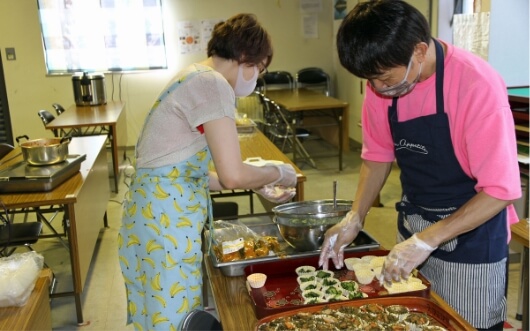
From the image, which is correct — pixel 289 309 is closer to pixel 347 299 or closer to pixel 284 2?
pixel 347 299

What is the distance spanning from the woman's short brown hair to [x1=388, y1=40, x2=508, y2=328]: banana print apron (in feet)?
1.48

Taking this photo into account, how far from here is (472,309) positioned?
1.39 m

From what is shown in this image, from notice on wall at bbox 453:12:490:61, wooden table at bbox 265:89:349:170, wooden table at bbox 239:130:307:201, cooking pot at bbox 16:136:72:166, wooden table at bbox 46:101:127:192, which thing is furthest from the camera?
wooden table at bbox 265:89:349:170

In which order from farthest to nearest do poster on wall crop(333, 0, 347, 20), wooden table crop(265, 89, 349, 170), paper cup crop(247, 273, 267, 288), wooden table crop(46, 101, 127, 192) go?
poster on wall crop(333, 0, 347, 20)
wooden table crop(265, 89, 349, 170)
wooden table crop(46, 101, 127, 192)
paper cup crop(247, 273, 267, 288)

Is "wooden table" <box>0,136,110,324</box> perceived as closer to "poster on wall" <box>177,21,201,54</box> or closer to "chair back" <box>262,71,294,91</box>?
"poster on wall" <box>177,21,201,54</box>

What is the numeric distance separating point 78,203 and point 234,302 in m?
1.64

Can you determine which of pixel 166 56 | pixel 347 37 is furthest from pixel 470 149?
pixel 166 56

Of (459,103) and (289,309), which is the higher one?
(459,103)

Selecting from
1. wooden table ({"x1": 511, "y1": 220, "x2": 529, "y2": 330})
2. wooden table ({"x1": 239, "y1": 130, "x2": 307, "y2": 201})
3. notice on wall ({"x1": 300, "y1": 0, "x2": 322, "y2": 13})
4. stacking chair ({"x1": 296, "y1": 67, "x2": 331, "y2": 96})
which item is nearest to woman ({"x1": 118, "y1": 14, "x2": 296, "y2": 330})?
wooden table ({"x1": 511, "y1": 220, "x2": 529, "y2": 330})

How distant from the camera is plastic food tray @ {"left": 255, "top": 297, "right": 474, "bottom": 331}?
3.72ft

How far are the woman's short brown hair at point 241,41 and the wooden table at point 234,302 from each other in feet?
2.12

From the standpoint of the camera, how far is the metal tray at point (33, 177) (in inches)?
100

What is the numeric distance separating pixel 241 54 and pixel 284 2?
5.62m

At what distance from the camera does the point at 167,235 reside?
5.06 ft
